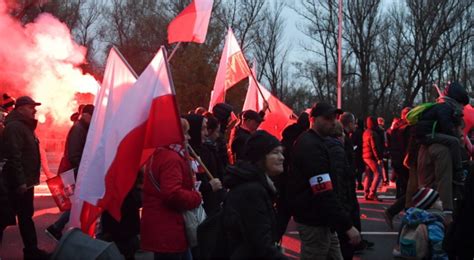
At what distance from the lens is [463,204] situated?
5.08 meters

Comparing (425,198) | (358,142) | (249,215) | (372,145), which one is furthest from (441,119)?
(358,142)

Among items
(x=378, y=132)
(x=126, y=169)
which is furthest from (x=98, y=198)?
(x=378, y=132)

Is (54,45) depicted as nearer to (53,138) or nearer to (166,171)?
(166,171)

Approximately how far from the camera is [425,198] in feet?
22.8

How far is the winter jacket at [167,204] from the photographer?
470cm

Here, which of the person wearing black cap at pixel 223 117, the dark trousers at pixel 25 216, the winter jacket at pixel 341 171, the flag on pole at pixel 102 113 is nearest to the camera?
the flag on pole at pixel 102 113

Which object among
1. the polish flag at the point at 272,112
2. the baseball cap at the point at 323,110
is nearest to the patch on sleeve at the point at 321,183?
the baseball cap at the point at 323,110

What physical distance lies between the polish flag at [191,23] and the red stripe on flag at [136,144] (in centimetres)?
315

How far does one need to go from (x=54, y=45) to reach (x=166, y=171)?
9060mm

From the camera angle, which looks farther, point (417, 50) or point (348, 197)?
point (417, 50)

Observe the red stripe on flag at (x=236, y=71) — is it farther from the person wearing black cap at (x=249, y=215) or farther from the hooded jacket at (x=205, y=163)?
the person wearing black cap at (x=249, y=215)

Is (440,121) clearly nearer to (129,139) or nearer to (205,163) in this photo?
(205,163)

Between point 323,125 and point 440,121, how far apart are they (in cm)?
229

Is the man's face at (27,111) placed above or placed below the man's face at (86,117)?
above
